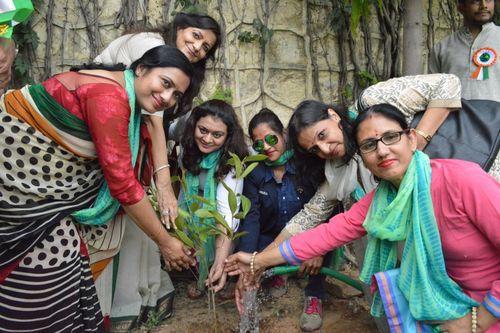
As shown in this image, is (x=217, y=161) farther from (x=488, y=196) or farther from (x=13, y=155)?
(x=488, y=196)

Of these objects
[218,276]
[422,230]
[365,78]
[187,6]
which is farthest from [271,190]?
[365,78]

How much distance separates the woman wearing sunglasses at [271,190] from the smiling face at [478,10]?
1367 millimetres

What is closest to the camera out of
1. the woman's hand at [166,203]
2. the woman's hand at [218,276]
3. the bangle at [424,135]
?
the bangle at [424,135]

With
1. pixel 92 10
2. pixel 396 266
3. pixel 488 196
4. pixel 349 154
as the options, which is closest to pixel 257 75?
pixel 92 10

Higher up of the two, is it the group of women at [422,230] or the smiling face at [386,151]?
the smiling face at [386,151]

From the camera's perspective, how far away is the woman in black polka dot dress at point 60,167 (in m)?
1.52

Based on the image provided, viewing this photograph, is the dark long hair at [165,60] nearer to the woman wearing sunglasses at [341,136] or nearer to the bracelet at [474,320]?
the woman wearing sunglasses at [341,136]

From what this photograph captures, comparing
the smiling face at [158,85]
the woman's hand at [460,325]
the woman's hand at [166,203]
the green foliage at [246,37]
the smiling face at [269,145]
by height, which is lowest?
the woman's hand at [460,325]

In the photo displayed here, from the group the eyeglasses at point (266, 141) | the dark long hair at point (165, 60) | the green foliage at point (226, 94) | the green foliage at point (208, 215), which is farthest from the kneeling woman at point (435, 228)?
the green foliage at point (226, 94)

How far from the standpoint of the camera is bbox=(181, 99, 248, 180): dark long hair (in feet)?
7.89

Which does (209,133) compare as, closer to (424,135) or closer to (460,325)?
(424,135)

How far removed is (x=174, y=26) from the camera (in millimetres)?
2199

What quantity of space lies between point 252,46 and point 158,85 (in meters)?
2.20

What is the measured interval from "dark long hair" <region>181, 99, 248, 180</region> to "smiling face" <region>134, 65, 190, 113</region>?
77 centimetres
